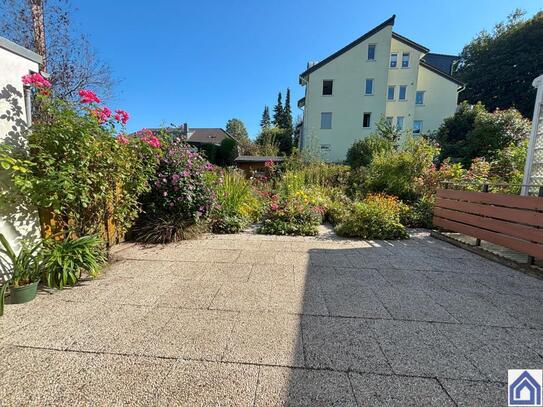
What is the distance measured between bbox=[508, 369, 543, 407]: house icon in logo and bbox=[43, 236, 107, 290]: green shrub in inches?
139

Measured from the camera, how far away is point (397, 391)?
1.31m

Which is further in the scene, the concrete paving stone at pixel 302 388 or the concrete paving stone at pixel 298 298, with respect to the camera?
the concrete paving stone at pixel 298 298

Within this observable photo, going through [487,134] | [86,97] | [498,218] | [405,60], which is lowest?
[498,218]

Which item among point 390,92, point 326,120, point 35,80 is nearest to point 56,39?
point 35,80

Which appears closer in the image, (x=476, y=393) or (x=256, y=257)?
(x=476, y=393)

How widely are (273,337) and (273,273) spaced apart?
120 cm

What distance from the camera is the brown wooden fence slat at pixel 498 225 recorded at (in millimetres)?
3160

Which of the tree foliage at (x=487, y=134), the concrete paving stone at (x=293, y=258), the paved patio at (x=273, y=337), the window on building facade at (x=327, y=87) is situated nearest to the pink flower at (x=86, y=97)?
the paved patio at (x=273, y=337)

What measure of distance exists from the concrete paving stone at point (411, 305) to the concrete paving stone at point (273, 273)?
98 cm

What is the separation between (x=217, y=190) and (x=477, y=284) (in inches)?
176

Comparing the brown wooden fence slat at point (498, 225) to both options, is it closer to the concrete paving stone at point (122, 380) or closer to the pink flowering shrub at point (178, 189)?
the concrete paving stone at point (122, 380)

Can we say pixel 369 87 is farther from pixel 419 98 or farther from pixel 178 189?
pixel 178 189

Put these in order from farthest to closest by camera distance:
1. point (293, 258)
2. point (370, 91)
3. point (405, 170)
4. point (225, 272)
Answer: point (370, 91), point (405, 170), point (293, 258), point (225, 272)

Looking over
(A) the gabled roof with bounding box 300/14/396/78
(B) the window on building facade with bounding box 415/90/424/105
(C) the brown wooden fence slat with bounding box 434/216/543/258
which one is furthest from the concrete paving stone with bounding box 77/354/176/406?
(B) the window on building facade with bounding box 415/90/424/105
